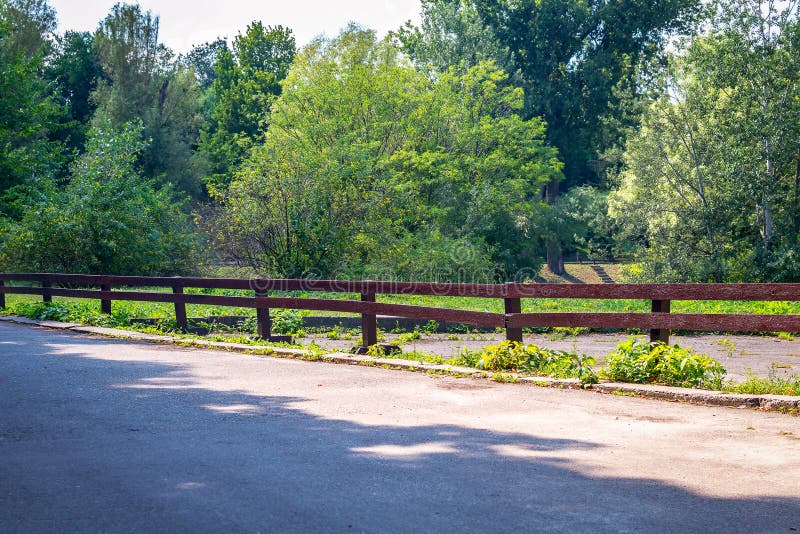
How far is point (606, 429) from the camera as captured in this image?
7113 millimetres

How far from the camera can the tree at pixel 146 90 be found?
Result: 180ft

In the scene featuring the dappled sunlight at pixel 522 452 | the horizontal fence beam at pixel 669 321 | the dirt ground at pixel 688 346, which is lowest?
the dirt ground at pixel 688 346

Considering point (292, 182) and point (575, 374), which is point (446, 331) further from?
point (575, 374)

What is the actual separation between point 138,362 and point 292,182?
15.0 meters

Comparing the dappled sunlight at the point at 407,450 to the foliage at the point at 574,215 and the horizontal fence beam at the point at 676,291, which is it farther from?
the foliage at the point at 574,215

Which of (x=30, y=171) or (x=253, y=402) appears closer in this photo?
(x=253, y=402)

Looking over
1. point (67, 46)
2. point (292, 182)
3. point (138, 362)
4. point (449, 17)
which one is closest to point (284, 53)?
point (67, 46)

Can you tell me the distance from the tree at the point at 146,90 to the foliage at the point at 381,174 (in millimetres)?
12814

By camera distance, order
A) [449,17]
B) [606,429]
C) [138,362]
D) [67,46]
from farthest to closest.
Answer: [67,46] → [449,17] → [138,362] → [606,429]

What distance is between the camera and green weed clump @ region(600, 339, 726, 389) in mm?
8859

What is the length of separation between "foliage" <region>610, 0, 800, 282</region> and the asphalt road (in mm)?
29924

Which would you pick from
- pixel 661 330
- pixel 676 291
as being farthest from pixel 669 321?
pixel 676 291

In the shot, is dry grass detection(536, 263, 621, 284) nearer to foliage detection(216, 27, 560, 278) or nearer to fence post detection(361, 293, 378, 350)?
foliage detection(216, 27, 560, 278)

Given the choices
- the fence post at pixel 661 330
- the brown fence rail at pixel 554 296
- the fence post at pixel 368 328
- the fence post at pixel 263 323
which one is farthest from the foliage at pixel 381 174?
the fence post at pixel 661 330
